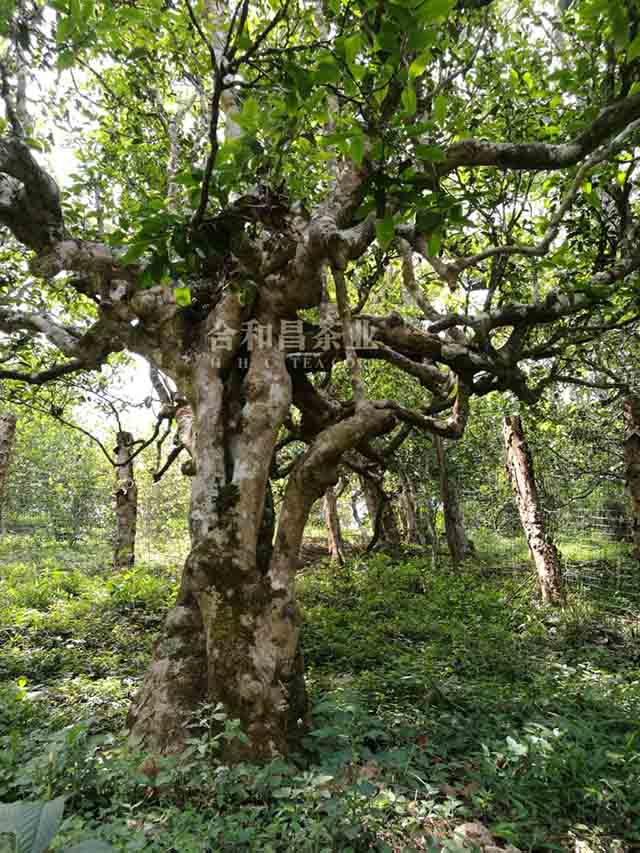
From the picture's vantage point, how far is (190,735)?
354cm

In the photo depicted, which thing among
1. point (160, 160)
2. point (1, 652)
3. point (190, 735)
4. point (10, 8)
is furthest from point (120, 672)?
point (160, 160)

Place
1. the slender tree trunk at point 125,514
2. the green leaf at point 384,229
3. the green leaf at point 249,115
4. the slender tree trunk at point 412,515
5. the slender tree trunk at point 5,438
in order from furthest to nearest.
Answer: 1. the slender tree trunk at point 412,515
2. the slender tree trunk at point 125,514
3. the slender tree trunk at point 5,438
4. the green leaf at point 249,115
5. the green leaf at point 384,229

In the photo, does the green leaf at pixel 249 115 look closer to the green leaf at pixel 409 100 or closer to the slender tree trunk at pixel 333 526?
the green leaf at pixel 409 100

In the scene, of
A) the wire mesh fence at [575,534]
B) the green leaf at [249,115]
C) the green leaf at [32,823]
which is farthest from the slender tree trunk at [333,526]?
the green leaf at [32,823]

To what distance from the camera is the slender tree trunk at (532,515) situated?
340 inches

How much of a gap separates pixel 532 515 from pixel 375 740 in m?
6.20

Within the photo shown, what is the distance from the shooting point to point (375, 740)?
3.65 metres

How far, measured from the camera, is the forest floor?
8.15 ft

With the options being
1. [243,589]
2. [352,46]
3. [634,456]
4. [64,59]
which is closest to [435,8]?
[352,46]

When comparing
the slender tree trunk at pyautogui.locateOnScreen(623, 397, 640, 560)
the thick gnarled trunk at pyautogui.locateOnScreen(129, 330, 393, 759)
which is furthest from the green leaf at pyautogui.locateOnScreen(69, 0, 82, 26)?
the slender tree trunk at pyautogui.locateOnScreen(623, 397, 640, 560)

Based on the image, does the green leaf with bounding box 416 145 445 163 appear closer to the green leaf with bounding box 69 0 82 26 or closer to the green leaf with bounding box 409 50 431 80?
the green leaf with bounding box 409 50 431 80

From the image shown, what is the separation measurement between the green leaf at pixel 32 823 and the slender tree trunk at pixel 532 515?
874 cm

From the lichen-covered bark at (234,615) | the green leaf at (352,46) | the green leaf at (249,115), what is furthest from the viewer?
the lichen-covered bark at (234,615)

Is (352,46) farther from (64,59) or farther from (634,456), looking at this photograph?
(634,456)
